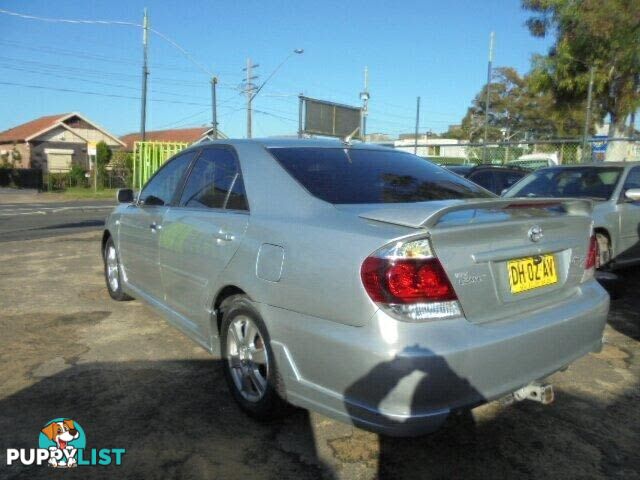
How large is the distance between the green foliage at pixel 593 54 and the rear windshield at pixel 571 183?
40.8 ft

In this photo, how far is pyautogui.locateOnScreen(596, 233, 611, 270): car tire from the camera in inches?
251

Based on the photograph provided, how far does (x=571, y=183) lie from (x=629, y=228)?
2.89 ft

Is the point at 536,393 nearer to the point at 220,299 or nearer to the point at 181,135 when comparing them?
the point at 220,299

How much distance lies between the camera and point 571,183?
22.8 feet

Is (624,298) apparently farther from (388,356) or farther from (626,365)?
(388,356)

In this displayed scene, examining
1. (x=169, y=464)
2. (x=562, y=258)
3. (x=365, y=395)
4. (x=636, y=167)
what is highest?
(x=636, y=167)

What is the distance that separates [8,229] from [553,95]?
20.0 meters

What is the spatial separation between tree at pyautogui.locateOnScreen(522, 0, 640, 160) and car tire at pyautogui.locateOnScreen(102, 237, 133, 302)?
55.9 feet

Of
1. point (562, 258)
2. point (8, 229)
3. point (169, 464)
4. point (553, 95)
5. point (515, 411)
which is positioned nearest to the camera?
point (169, 464)

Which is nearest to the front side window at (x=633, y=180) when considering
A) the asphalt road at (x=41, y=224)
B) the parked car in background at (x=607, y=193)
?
the parked car in background at (x=607, y=193)

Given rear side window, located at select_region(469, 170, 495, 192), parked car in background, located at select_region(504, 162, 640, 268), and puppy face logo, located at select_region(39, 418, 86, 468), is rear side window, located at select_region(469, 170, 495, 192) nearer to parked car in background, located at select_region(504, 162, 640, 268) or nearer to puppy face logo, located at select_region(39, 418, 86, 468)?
parked car in background, located at select_region(504, 162, 640, 268)

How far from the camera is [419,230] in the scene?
7.47 feet

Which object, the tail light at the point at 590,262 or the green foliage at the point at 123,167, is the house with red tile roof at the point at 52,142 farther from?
the tail light at the point at 590,262

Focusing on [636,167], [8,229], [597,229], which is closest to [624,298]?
[597,229]
